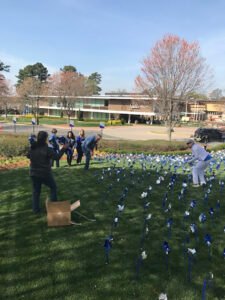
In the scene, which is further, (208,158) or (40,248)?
(208,158)

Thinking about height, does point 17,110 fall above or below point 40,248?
above

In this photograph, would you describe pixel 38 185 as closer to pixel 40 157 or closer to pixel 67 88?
pixel 40 157

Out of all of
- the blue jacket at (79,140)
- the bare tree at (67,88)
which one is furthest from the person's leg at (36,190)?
the bare tree at (67,88)

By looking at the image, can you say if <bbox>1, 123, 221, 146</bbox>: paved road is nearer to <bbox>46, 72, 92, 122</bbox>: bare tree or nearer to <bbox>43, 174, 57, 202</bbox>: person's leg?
<bbox>46, 72, 92, 122</bbox>: bare tree

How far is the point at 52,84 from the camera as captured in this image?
169 feet

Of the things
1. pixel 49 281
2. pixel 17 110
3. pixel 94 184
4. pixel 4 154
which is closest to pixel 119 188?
pixel 94 184

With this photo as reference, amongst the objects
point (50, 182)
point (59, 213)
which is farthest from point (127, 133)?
point (59, 213)

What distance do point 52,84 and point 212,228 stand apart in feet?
170

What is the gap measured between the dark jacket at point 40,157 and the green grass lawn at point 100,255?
1009 mm

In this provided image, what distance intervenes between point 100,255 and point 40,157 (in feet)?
7.46

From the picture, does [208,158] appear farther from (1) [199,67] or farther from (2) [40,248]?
(1) [199,67]

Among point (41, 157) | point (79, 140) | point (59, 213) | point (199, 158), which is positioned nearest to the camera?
point (59, 213)

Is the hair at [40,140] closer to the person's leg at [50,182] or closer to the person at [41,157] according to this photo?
the person at [41,157]

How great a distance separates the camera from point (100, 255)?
3.76m
